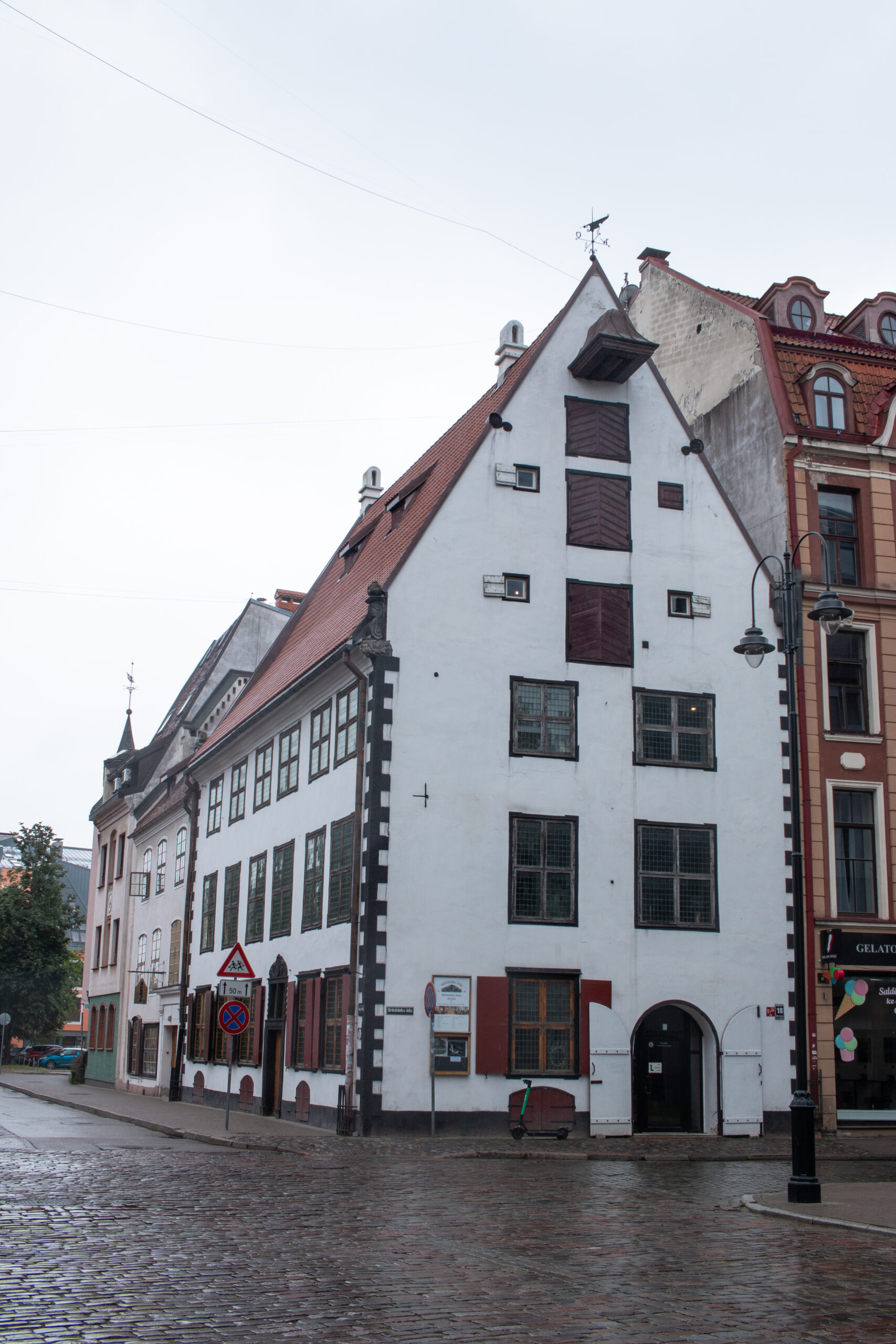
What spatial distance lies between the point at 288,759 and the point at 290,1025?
614 cm

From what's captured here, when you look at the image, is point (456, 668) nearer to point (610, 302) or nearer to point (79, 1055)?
point (610, 302)

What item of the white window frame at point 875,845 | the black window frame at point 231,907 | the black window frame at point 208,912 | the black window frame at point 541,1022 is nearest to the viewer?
the black window frame at point 541,1022

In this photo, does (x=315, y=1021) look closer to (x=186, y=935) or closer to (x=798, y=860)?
(x=798, y=860)

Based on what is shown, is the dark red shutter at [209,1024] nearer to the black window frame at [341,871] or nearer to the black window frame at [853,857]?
the black window frame at [341,871]

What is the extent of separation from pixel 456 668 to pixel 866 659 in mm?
9593

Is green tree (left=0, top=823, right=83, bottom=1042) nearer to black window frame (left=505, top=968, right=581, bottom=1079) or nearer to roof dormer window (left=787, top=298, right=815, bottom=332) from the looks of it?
roof dormer window (left=787, top=298, right=815, bottom=332)

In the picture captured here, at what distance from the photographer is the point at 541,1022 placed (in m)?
25.5

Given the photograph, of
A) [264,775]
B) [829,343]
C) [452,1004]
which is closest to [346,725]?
→ [452,1004]

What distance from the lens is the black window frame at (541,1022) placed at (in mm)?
25156

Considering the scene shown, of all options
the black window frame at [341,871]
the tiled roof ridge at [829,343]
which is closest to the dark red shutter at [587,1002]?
the black window frame at [341,871]

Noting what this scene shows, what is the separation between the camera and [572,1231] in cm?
1255

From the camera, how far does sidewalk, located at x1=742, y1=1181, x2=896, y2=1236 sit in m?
13.1

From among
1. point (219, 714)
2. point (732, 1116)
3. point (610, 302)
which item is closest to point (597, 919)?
point (732, 1116)

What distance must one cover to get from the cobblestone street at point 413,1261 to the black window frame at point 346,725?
996cm
